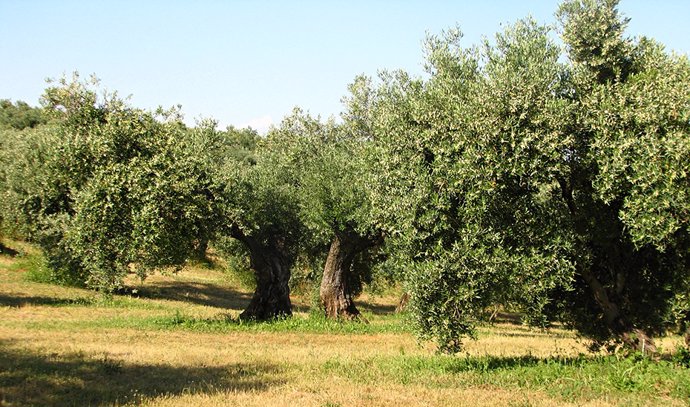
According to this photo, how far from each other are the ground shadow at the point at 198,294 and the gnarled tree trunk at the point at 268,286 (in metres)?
13.4

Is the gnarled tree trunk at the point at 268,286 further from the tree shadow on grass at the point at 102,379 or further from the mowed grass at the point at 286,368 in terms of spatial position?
the tree shadow on grass at the point at 102,379

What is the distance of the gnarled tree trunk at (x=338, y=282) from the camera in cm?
3372

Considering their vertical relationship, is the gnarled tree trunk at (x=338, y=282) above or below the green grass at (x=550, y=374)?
above

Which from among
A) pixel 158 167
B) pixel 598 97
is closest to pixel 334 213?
pixel 158 167

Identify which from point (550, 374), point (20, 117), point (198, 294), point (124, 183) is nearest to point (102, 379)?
point (124, 183)

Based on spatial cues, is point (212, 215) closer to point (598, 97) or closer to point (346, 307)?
point (346, 307)

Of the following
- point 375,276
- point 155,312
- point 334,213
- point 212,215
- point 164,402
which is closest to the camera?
Answer: point 164,402

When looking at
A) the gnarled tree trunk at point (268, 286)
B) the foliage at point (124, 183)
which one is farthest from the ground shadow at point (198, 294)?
the foliage at point (124, 183)

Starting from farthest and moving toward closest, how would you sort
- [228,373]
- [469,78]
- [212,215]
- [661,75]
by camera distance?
[212,215], [469,78], [228,373], [661,75]

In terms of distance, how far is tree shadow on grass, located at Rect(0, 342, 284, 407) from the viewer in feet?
44.4

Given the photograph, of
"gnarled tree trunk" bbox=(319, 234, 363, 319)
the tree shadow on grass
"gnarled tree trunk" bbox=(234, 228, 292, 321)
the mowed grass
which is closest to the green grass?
the mowed grass

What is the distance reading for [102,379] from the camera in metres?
15.8

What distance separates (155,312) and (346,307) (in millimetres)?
12813

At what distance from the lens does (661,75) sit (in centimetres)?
1648
